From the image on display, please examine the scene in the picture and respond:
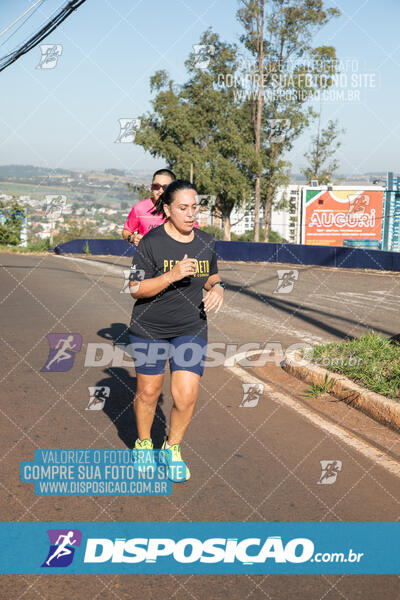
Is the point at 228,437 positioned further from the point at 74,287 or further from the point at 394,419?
the point at 74,287

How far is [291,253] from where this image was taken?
29266 mm

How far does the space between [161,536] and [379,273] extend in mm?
20477

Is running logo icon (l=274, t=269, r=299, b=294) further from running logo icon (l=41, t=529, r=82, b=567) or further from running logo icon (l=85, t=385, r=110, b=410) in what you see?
running logo icon (l=41, t=529, r=82, b=567)

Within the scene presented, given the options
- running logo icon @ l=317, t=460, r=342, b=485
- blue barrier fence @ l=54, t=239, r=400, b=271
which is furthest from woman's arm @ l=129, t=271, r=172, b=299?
blue barrier fence @ l=54, t=239, r=400, b=271

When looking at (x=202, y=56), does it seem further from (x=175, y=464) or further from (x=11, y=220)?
(x=175, y=464)

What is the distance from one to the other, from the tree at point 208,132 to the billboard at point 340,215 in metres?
10.9

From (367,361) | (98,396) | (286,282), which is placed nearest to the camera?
(98,396)

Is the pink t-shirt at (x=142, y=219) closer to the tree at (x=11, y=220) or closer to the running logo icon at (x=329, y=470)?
the running logo icon at (x=329, y=470)

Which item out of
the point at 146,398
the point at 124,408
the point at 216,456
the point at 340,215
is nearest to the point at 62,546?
the point at 146,398

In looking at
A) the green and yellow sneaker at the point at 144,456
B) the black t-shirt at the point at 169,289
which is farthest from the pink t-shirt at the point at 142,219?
the green and yellow sneaker at the point at 144,456

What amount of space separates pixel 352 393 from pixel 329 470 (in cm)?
165

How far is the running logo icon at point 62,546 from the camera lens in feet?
10.6

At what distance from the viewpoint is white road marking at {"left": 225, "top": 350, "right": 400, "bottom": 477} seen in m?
4.48

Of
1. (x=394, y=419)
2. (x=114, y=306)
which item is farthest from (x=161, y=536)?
(x=114, y=306)
